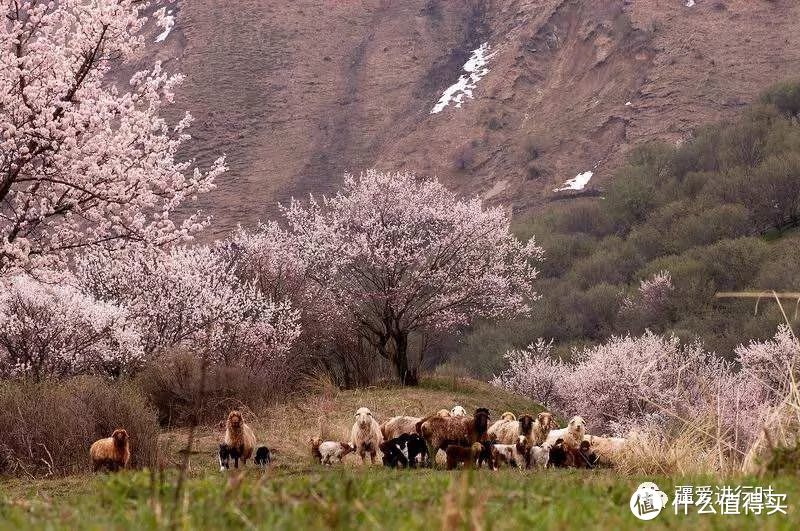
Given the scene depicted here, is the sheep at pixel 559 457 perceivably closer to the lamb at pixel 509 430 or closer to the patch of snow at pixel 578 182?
the lamb at pixel 509 430

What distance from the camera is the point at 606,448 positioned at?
1398 cm

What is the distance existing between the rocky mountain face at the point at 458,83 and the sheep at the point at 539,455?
84.0m

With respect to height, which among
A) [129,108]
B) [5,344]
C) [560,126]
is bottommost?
[5,344]

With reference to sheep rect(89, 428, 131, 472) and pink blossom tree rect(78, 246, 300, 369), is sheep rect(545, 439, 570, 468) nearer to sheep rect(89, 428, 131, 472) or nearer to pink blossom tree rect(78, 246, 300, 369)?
sheep rect(89, 428, 131, 472)

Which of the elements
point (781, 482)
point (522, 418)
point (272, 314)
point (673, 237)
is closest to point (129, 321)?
point (272, 314)

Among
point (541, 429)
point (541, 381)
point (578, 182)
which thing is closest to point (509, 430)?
point (541, 429)

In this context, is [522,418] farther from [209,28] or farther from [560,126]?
[209,28]

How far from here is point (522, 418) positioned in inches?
577

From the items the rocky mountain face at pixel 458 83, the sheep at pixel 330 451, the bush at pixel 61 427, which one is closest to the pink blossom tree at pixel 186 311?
the bush at pixel 61 427

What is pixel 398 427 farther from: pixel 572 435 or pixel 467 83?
pixel 467 83

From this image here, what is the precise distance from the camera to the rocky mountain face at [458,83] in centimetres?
10006

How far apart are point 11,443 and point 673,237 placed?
6101 cm

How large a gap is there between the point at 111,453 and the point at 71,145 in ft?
15.7

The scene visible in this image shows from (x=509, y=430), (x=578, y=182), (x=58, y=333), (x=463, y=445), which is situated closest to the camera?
(x=463, y=445)
